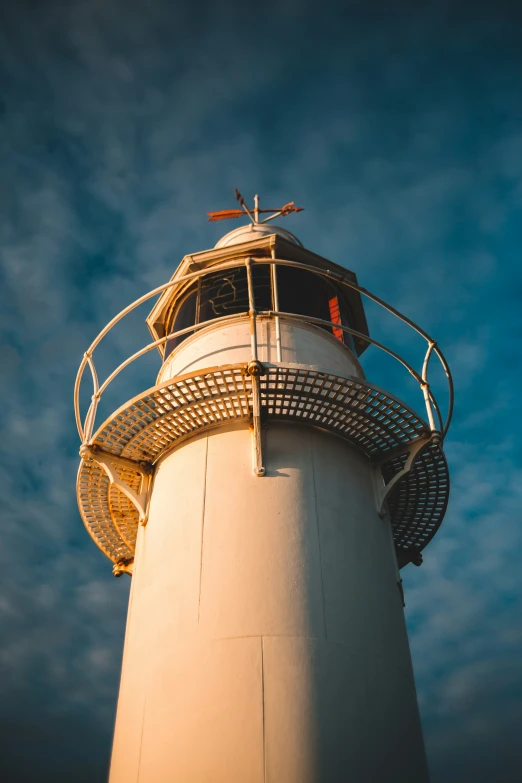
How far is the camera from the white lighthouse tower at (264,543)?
7035 mm

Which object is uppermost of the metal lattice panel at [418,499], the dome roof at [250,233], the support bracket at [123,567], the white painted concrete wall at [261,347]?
the dome roof at [250,233]

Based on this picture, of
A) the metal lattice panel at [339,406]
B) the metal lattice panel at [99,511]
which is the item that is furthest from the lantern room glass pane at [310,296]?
the metal lattice panel at [99,511]

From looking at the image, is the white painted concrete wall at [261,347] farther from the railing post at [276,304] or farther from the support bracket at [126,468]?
the support bracket at [126,468]

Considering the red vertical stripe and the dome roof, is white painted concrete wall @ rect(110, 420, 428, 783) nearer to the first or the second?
the red vertical stripe

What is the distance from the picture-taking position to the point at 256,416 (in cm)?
898

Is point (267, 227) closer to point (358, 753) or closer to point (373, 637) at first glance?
point (373, 637)

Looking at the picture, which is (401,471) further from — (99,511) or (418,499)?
(99,511)

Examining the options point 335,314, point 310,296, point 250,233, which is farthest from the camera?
point 250,233

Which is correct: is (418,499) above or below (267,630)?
above

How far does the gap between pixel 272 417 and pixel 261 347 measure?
1.48m

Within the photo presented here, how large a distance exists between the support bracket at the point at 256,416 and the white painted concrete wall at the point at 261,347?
134 cm

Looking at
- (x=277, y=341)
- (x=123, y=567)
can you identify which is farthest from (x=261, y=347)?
(x=123, y=567)

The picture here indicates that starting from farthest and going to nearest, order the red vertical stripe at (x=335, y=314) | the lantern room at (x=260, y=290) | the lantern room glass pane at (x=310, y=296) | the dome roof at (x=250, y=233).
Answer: the dome roof at (x=250, y=233) → the red vertical stripe at (x=335, y=314) → the lantern room glass pane at (x=310, y=296) → the lantern room at (x=260, y=290)

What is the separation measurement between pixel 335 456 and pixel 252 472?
1.43 m
